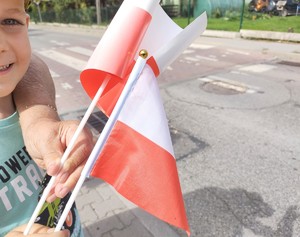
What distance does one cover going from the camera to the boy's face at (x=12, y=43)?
3.27ft

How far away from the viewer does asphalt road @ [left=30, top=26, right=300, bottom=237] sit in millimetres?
→ 2934

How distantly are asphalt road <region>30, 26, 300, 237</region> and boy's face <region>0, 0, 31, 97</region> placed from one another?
7.38 feet

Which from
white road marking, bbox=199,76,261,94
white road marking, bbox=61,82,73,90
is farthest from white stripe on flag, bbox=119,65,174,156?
white road marking, bbox=61,82,73,90

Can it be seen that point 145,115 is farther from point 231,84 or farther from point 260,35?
point 260,35

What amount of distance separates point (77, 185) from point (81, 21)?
3323 centimetres

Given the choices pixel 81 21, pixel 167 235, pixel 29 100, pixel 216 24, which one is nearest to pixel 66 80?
pixel 167 235

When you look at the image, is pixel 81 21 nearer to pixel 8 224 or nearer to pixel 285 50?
pixel 285 50

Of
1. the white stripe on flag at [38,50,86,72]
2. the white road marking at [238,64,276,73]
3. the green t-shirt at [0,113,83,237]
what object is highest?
the green t-shirt at [0,113,83,237]

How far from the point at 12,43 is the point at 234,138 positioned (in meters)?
3.98

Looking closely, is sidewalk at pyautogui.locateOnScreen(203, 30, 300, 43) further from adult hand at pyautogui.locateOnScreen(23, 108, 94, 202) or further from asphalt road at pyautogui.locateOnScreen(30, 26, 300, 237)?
adult hand at pyautogui.locateOnScreen(23, 108, 94, 202)

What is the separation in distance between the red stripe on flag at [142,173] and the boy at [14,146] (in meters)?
0.31

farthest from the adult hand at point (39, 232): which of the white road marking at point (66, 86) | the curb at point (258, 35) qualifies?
the curb at point (258, 35)

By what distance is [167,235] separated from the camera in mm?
2697

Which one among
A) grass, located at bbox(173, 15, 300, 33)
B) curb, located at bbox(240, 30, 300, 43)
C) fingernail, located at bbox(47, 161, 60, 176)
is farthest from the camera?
grass, located at bbox(173, 15, 300, 33)
